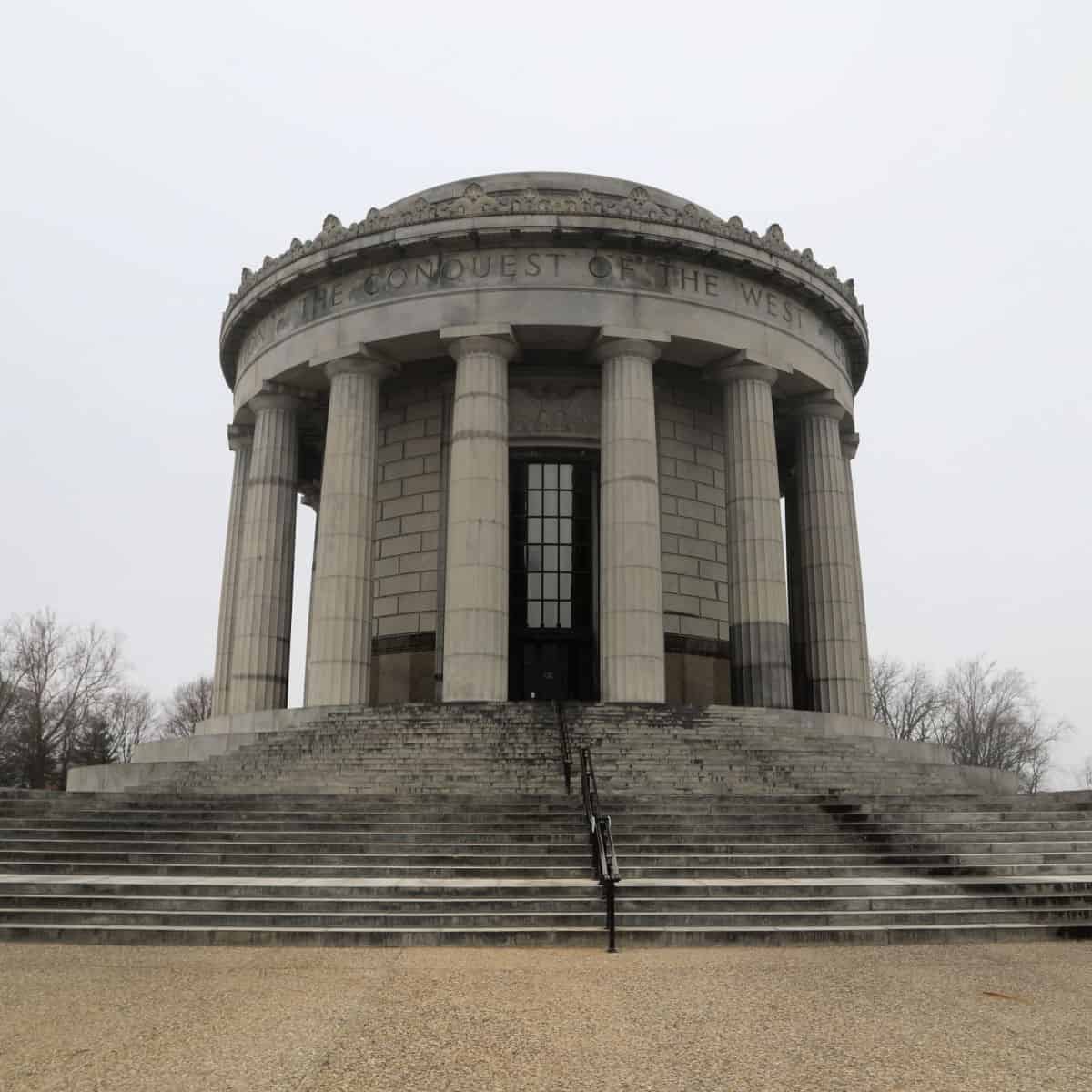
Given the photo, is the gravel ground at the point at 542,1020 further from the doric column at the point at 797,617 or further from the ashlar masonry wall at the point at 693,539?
the doric column at the point at 797,617

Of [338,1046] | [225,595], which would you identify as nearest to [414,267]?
[225,595]

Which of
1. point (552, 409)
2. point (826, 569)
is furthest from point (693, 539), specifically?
point (552, 409)

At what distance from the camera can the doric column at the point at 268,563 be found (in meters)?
27.5

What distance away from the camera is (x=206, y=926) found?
11273 mm

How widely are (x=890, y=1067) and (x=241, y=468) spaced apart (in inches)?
1149

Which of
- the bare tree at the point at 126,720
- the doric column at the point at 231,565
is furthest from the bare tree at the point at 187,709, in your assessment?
the doric column at the point at 231,565

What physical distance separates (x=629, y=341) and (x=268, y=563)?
1128 centimetres

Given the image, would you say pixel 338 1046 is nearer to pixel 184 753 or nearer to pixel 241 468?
pixel 184 753

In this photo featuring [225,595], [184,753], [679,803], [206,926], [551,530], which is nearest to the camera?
[206,926]

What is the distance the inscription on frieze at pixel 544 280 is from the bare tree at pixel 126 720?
4932 centimetres

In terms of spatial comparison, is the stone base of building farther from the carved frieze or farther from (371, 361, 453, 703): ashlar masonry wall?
the carved frieze

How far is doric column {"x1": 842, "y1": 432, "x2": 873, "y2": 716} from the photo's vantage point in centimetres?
2941

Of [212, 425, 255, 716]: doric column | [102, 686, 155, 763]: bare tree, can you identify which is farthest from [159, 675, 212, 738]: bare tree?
[212, 425, 255, 716]: doric column

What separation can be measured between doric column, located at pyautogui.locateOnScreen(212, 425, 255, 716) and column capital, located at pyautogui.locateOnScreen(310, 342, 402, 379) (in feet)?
18.9
